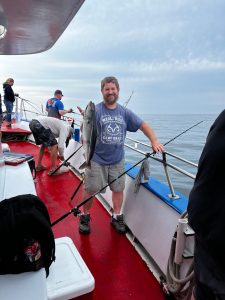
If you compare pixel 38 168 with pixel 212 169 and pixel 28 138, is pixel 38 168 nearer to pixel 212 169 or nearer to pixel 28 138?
pixel 28 138

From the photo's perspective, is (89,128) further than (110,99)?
No

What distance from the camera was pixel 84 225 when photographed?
121 inches

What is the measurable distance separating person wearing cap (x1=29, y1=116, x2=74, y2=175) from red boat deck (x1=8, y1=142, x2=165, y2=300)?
3.81ft

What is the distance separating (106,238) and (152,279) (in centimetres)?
76

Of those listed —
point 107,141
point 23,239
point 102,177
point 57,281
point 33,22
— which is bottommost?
point 57,281

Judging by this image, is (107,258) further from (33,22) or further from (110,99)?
(33,22)

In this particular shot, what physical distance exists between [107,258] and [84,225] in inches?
21.7

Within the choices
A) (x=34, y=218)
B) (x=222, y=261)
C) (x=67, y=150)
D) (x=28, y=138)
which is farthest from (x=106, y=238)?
(x=28, y=138)

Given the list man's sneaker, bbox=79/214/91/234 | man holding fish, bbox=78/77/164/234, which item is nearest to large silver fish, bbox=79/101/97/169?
man holding fish, bbox=78/77/164/234

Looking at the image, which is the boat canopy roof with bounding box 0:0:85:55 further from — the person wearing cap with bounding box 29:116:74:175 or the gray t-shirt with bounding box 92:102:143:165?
the person wearing cap with bounding box 29:116:74:175

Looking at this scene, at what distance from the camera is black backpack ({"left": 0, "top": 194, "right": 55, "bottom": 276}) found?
1.23 meters

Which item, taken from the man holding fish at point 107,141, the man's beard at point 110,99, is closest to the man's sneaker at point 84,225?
the man holding fish at point 107,141

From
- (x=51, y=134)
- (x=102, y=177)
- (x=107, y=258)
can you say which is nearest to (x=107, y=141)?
(x=102, y=177)

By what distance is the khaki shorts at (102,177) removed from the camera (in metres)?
2.90
